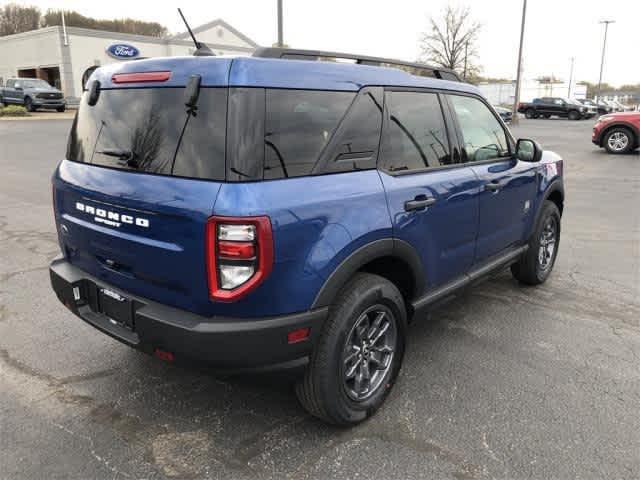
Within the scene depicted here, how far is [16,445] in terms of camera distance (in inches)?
102

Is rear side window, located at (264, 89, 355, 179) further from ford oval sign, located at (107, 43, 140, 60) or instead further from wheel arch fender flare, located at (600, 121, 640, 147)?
ford oval sign, located at (107, 43, 140, 60)

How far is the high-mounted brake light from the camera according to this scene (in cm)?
247

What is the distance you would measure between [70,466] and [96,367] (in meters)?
0.97

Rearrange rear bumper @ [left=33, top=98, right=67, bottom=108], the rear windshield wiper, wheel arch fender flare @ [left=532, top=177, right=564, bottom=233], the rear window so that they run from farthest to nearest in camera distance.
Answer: rear bumper @ [left=33, top=98, right=67, bottom=108] → wheel arch fender flare @ [left=532, top=177, right=564, bottom=233] → the rear windshield wiper → the rear window

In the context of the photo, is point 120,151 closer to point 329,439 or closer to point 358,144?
point 358,144

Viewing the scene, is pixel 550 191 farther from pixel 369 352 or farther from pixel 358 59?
pixel 369 352

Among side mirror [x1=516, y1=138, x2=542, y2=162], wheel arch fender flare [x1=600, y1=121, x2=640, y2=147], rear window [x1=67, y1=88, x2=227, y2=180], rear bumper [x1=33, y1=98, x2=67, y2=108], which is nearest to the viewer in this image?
rear window [x1=67, y1=88, x2=227, y2=180]

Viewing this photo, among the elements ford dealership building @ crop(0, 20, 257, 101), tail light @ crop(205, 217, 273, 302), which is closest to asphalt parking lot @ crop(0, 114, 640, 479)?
tail light @ crop(205, 217, 273, 302)

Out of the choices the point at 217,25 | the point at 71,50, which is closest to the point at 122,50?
the point at 71,50

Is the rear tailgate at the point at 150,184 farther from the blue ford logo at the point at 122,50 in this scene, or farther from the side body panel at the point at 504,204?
the blue ford logo at the point at 122,50

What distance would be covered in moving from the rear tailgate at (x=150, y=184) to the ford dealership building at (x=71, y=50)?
1404 inches

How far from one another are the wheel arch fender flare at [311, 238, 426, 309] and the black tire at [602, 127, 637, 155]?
51.2 feet

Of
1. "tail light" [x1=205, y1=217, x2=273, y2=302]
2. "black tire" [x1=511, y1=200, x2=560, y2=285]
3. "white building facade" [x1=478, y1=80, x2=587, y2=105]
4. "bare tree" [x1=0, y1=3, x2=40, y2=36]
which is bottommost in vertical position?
"black tire" [x1=511, y1=200, x2=560, y2=285]

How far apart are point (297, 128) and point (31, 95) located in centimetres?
3132
